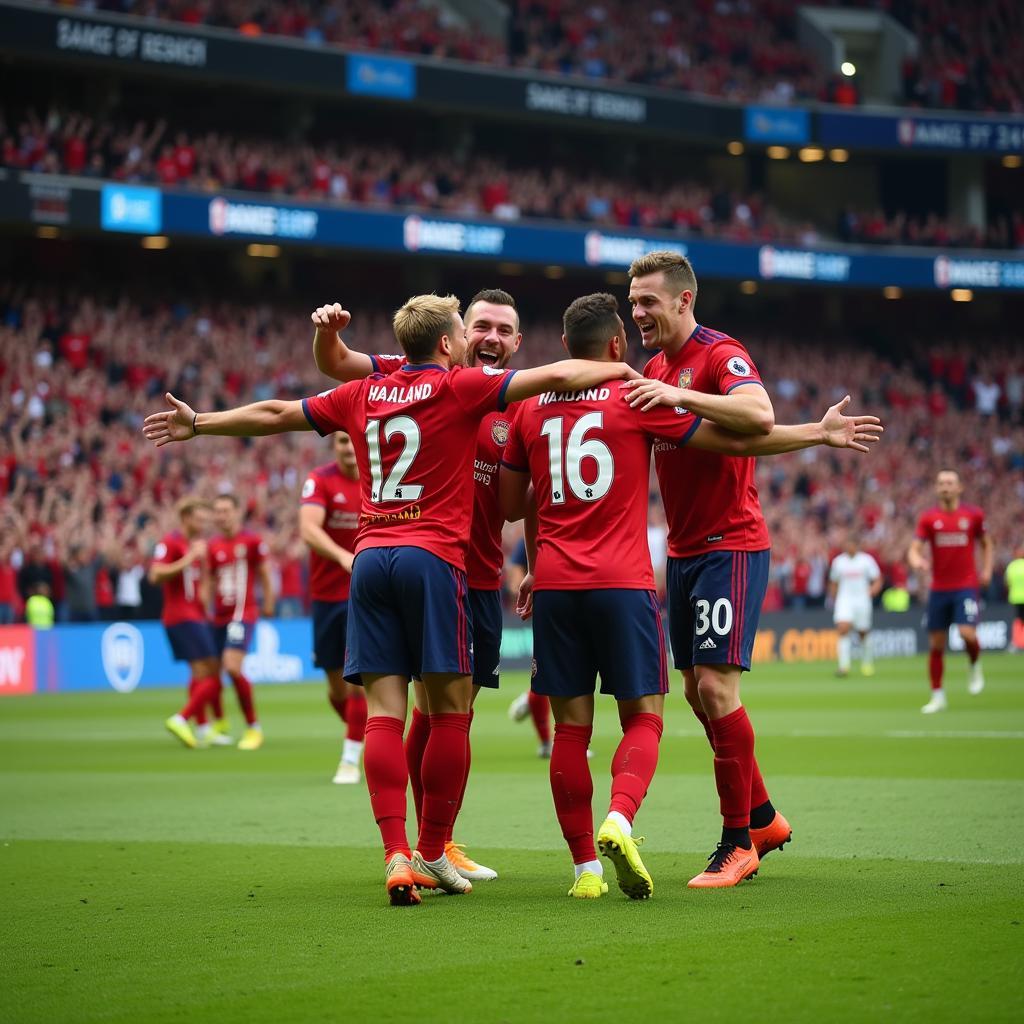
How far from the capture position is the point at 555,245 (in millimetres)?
41125

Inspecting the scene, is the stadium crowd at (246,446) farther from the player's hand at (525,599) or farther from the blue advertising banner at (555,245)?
the player's hand at (525,599)

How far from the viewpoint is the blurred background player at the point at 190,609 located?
16594mm

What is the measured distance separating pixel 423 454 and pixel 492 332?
1.06 m

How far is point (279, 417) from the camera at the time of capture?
7246 millimetres

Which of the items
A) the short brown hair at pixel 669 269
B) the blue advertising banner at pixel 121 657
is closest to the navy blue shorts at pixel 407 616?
the short brown hair at pixel 669 269

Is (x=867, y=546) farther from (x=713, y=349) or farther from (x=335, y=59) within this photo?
(x=713, y=349)

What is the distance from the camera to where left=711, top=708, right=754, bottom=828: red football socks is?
23.6 ft

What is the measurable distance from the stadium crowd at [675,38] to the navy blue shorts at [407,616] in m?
32.1

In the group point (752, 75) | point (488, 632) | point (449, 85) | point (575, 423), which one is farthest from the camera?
point (752, 75)

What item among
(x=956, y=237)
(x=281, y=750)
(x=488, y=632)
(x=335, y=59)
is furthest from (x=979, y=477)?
(x=488, y=632)

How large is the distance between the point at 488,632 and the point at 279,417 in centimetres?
147

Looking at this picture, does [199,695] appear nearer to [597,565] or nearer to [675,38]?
[597,565]

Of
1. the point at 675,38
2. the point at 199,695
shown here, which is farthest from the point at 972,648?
the point at 675,38

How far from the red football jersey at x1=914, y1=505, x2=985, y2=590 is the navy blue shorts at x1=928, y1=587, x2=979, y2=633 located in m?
0.08
